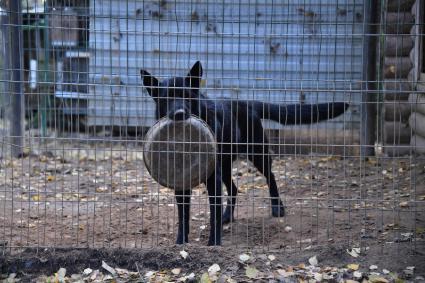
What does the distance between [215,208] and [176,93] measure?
1028 mm

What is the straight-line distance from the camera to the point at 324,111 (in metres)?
6.34

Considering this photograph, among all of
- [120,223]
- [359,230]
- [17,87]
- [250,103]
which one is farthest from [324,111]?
[17,87]

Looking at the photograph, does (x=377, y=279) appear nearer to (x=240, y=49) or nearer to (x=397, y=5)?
(x=397, y=5)

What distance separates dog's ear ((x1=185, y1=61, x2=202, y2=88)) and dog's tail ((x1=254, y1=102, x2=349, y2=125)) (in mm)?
1115

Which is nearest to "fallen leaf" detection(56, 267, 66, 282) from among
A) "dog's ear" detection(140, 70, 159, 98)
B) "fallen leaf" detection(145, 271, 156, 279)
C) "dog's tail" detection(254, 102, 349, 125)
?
"fallen leaf" detection(145, 271, 156, 279)

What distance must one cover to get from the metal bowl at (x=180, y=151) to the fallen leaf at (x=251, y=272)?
3.02 ft

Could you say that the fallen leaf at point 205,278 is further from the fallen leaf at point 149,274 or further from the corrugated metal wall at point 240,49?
the corrugated metal wall at point 240,49

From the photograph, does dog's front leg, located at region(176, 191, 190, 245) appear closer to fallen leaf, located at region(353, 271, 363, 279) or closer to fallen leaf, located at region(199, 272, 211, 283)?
fallen leaf, located at region(199, 272, 211, 283)

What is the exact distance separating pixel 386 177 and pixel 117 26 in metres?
4.88

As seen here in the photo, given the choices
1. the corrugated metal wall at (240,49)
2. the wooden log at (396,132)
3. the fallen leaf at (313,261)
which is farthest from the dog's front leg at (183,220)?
the wooden log at (396,132)

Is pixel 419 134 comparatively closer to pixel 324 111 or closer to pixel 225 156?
pixel 324 111

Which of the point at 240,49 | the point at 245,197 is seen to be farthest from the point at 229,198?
the point at 240,49

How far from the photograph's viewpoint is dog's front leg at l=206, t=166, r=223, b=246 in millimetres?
5395

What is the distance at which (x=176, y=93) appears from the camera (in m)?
5.30
